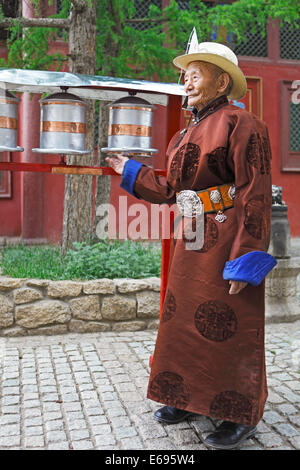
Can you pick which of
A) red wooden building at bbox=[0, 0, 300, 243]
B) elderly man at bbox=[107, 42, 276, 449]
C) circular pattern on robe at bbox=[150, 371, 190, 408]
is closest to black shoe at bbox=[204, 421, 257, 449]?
elderly man at bbox=[107, 42, 276, 449]

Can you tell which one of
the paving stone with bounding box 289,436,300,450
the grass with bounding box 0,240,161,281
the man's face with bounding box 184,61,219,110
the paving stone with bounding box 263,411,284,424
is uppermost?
the man's face with bounding box 184,61,219,110

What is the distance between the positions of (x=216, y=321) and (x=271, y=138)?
8.04 meters

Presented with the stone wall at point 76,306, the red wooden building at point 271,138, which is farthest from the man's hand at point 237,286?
the red wooden building at point 271,138

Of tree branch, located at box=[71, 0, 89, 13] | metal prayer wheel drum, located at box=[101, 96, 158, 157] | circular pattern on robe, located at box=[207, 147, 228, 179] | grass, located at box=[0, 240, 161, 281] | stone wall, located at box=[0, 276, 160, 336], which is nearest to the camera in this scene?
circular pattern on robe, located at box=[207, 147, 228, 179]

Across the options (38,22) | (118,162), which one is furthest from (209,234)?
(38,22)

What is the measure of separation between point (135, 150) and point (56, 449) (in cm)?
177

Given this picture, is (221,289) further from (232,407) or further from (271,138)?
(271,138)

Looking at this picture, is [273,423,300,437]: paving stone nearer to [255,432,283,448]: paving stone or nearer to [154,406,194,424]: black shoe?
[255,432,283,448]: paving stone

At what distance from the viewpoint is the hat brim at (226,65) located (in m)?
2.79

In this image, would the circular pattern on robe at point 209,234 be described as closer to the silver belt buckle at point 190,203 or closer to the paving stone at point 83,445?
the silver belt buckle at point 190,203

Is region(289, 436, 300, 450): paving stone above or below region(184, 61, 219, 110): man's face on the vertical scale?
below

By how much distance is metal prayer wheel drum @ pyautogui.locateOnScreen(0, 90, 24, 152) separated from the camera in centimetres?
327

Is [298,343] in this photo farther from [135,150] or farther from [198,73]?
[198,73]

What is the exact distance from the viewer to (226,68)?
9.25ft
